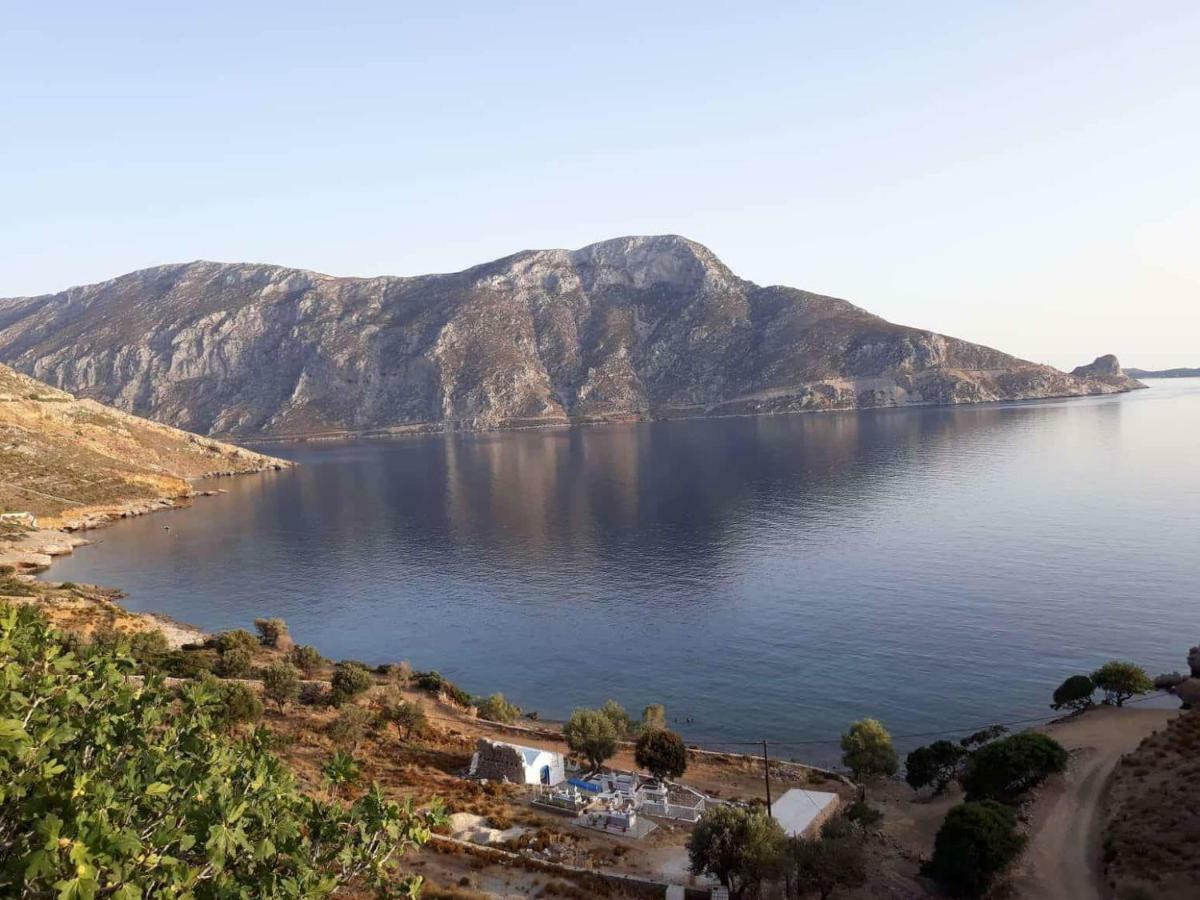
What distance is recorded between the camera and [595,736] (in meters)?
47.0

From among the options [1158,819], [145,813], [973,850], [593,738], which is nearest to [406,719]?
[593,738]

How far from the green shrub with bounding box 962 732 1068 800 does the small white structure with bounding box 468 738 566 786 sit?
24.5 meters

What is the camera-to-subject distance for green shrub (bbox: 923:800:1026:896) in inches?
1310

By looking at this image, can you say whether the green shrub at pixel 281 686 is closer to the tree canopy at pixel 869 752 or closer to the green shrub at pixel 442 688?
the green shrub at pixel 442 688

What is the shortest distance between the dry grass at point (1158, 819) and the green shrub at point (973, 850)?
14.1 ft

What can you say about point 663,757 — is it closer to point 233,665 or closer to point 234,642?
point 233,665

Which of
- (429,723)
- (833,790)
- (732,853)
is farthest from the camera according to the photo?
(429,723)

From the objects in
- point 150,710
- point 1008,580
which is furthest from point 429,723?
point 1008,580

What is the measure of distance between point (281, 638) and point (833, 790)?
5162 centimetres

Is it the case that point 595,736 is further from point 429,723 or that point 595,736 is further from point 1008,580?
point 1008,580

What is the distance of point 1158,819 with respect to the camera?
35656 mm

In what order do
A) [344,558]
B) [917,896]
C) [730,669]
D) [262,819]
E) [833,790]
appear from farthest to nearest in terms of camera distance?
[344,558]
[730,669]
[833,790]
[917,896]
[262,819]

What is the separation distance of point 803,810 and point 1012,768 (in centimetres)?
1279

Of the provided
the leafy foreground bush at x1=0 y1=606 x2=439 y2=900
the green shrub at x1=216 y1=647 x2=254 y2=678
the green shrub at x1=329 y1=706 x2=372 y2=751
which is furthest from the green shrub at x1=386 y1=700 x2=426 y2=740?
the leafy foreground bush at x1=0 y1=606 x2=439 y2=900
